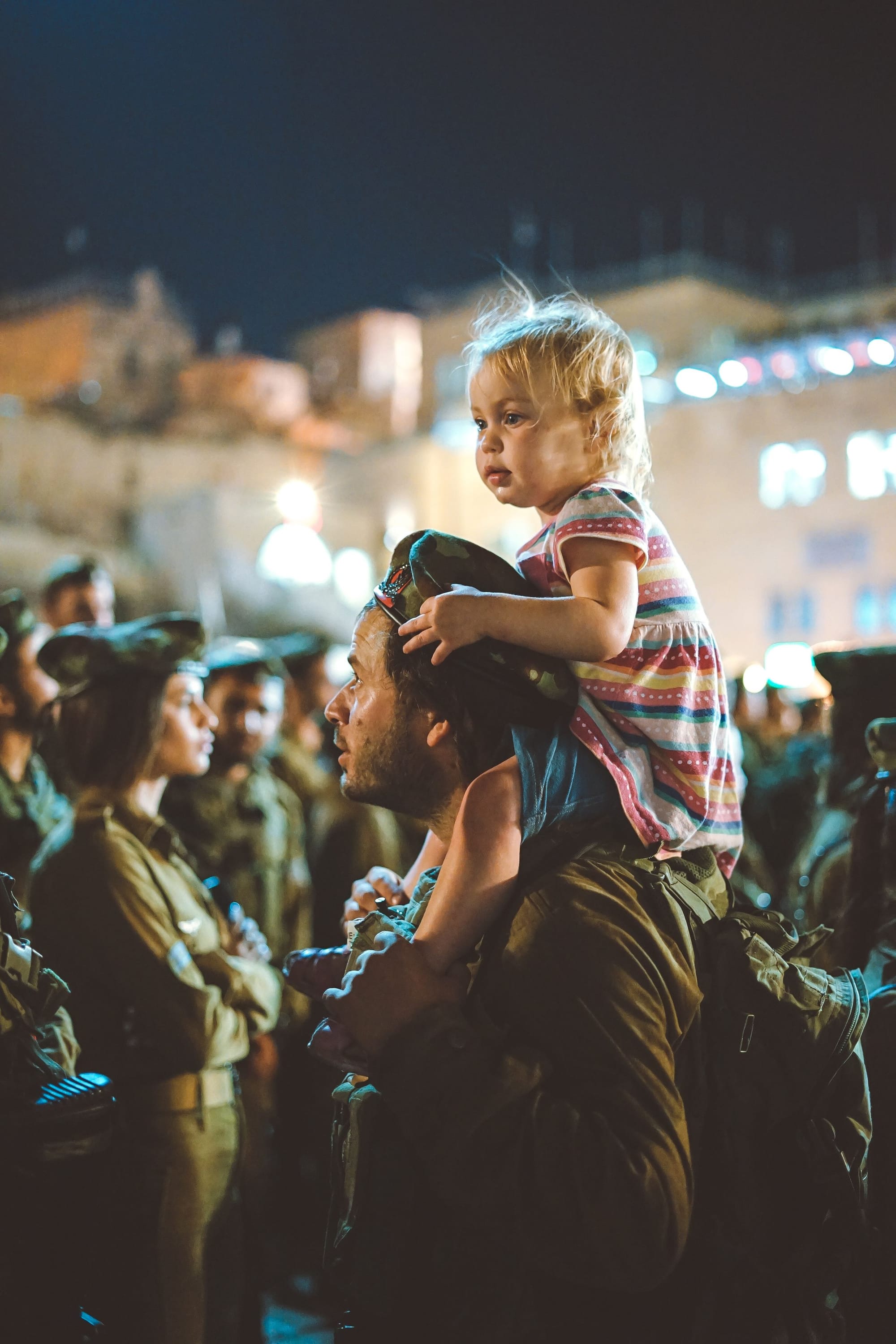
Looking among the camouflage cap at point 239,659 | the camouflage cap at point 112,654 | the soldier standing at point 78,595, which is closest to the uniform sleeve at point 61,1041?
the camouflage cap at point 112,654

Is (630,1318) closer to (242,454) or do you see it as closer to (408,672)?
(408,672)

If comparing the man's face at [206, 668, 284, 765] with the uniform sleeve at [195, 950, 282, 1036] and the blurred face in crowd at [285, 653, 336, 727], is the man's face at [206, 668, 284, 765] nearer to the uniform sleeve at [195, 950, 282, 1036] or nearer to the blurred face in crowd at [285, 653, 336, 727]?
the blurred face in crowd at [285, 653, 336, 727]

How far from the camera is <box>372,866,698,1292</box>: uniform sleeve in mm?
1837

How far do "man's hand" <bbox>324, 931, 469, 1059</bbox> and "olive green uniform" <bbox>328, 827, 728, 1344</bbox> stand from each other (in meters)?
0.03

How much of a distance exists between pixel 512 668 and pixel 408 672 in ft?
0.74

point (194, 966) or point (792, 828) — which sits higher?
point (194, 966)

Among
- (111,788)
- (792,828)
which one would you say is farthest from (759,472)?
(111,788)

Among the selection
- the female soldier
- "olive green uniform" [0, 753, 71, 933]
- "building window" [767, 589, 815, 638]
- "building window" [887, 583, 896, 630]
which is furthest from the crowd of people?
"building window" [767, 589, 815, 638]

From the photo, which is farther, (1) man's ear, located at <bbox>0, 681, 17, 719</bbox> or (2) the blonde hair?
(1) man's ear, located at <bbox>0, 681, 17, 719</bbox>

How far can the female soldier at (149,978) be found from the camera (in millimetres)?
3096

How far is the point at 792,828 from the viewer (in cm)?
799

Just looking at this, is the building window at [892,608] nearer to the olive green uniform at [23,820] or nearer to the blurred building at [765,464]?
the blurred building at [765,464]

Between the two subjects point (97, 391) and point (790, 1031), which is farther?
point (97, 391)

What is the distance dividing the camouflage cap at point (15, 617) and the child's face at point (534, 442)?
3242 mm
